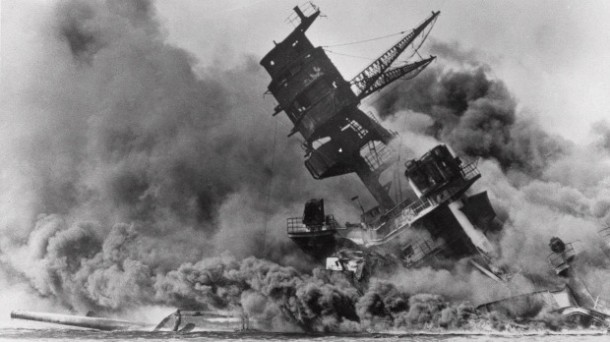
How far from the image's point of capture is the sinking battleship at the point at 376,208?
12.1 m

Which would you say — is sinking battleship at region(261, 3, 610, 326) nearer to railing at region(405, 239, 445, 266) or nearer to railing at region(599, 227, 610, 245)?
railing at region(405, 239, 445, 266)

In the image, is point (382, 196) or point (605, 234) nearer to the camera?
point (605, 234)

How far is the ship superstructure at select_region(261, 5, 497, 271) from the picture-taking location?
42.9ft

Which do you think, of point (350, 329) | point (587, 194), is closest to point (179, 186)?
point (350, 329)

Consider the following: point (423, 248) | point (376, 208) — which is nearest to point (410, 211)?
point (423, 248)

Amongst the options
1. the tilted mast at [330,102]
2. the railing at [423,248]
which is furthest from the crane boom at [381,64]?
the railing at [423,248]

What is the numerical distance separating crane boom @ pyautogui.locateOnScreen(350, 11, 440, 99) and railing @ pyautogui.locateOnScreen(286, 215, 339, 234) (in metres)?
4.43

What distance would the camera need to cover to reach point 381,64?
15.5 m

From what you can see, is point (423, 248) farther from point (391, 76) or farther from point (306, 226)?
point (391, 76)

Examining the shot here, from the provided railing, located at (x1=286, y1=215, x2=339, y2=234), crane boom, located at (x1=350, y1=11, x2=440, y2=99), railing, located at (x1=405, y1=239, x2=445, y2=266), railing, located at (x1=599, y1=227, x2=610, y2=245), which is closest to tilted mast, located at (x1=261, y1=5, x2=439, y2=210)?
crane boom, located at (x1=350, y1=11, x2=440, y2=99)

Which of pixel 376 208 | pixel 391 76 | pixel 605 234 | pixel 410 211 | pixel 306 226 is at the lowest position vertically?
pixel 605 234

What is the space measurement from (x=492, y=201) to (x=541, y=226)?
1.70 metres

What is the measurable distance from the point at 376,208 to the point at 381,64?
4958 millimetres

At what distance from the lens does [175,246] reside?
16812 millimetres
